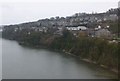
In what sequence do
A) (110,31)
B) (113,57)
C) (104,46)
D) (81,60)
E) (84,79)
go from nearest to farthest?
(84,79) → (113,57) → (104,46) → (81,60) → (110,31)

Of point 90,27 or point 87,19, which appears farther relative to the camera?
point 87,19

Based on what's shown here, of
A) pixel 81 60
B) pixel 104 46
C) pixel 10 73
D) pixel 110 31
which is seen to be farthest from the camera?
pixel 110 31

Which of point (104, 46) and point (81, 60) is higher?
point (104, 46)

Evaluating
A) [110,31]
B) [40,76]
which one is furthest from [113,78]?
[110,31]

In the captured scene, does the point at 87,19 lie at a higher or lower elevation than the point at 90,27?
lower

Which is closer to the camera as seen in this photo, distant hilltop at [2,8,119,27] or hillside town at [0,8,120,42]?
hillside town at [0,8,120,42]

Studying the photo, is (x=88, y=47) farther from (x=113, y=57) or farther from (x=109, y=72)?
(x=109, y=72)

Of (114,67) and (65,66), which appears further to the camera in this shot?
(65,66)

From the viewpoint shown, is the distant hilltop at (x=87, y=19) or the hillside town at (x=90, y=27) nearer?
the hillside town at (x=90, y=27)

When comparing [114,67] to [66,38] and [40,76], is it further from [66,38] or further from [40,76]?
[66,38]

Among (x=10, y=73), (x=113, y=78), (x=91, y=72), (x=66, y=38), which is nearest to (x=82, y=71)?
(x=91, y=72)
